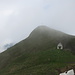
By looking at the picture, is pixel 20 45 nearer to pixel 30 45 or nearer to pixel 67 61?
pixel 30 45

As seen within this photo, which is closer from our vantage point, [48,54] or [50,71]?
[50,71]

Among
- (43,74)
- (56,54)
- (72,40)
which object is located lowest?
(43,74)

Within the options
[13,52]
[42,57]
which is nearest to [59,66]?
[42,57]

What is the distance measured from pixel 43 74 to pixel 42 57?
25502 millimetres

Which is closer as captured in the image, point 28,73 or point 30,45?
point 28,73

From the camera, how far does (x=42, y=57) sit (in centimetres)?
10038

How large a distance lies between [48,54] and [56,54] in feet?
12.2

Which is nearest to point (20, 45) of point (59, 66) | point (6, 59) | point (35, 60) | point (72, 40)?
point (6, 59)

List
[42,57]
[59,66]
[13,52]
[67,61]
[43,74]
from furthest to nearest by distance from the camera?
[13,52]
[42,57]
[67,61]
[59,66]
[43,74]

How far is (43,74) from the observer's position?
75062 mm

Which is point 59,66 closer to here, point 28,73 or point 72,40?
point 28,73

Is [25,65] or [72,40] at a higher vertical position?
[72,40]

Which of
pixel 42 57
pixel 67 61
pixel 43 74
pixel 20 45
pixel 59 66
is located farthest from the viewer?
pixel 20 45

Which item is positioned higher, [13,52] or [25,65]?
[13,52]
